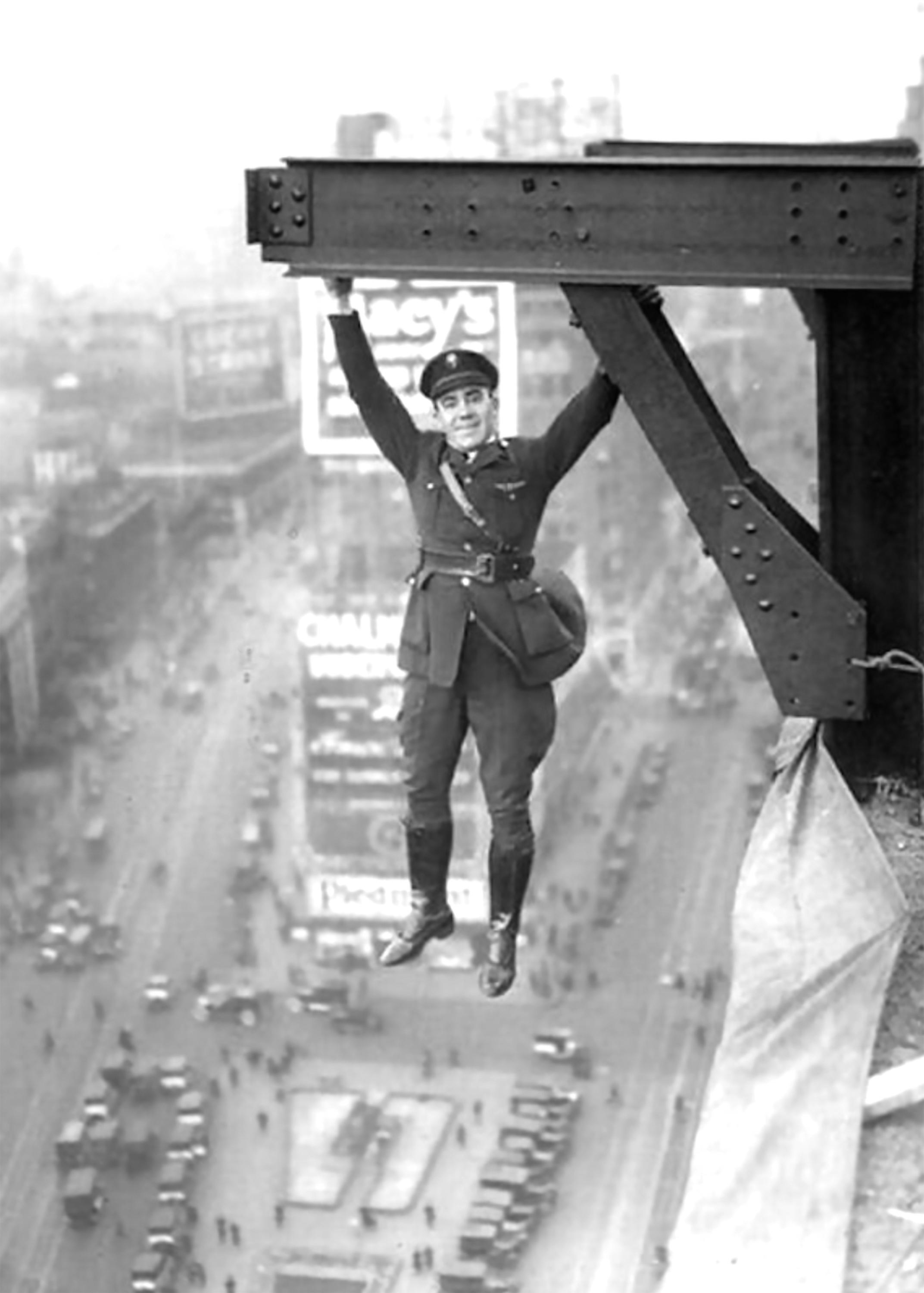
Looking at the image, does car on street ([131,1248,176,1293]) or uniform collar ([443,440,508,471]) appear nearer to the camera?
uniform collar ([443,440,508,471])

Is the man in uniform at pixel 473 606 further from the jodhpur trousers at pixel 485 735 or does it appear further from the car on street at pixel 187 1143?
the car on street at pixel 187 1143

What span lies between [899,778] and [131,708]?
12.9 meters

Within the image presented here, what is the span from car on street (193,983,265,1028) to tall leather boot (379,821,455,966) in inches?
461

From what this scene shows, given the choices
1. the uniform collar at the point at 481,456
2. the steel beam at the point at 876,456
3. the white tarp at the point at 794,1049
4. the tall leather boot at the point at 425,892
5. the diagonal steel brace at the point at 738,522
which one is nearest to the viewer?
the white tarp at the point at 794,1049

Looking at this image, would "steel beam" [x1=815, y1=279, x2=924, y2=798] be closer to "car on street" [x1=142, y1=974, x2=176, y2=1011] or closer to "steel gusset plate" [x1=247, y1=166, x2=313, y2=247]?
"steel gusset plate" [x1=247, y1=166, x2=313, y2=247]

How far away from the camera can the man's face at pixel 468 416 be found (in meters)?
6.82

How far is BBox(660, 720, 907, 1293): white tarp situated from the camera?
5688mm

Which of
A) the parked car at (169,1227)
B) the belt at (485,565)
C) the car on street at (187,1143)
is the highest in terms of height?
the belt at (485,565)

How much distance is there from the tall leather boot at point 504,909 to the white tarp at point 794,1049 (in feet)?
2.38

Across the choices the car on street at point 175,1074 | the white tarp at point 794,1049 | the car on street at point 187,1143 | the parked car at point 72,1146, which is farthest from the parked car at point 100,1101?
the white tarp at point 794,1049

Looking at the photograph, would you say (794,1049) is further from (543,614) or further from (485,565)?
(485,565)

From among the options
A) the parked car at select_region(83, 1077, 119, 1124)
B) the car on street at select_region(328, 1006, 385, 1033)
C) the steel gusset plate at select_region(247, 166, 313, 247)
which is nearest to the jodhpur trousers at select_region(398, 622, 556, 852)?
the steel gusset plate at select_region(247, 166, 313, 247)

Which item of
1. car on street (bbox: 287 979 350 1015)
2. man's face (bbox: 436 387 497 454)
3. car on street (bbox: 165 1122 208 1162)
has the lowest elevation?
car on street (bbox: 165 1122 208 1162)

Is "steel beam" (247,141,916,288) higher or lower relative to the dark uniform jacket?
higher
